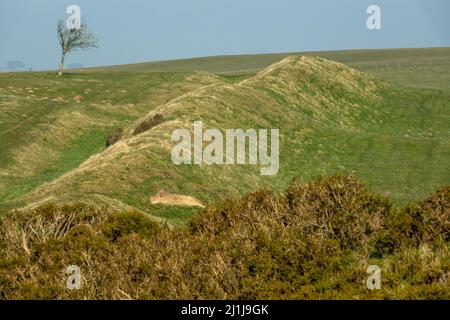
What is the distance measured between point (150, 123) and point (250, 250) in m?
44.0

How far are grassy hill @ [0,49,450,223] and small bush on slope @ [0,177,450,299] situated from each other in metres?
10.7

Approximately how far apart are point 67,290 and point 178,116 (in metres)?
44.7

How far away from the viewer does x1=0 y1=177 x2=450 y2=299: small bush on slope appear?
18.9 m

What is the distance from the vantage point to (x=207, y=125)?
61.8 m

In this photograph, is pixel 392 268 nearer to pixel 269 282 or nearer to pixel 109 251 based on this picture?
pixel 269 282

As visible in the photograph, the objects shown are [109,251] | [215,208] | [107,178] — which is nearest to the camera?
[109,251]

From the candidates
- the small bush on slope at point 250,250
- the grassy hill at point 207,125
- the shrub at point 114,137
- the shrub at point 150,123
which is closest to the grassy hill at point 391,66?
the grassy hill at point 207,125

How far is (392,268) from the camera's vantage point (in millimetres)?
20828

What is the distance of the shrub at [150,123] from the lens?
2504 inches

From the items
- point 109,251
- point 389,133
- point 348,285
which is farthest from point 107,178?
point 389,133

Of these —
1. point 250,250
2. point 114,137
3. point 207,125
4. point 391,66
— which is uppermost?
point 391,66

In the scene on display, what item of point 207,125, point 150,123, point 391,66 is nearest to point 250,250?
point 207,125

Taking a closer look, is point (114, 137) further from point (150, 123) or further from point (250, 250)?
point (250, 250)

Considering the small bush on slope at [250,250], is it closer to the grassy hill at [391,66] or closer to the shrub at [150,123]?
the shrub at [150,123]
